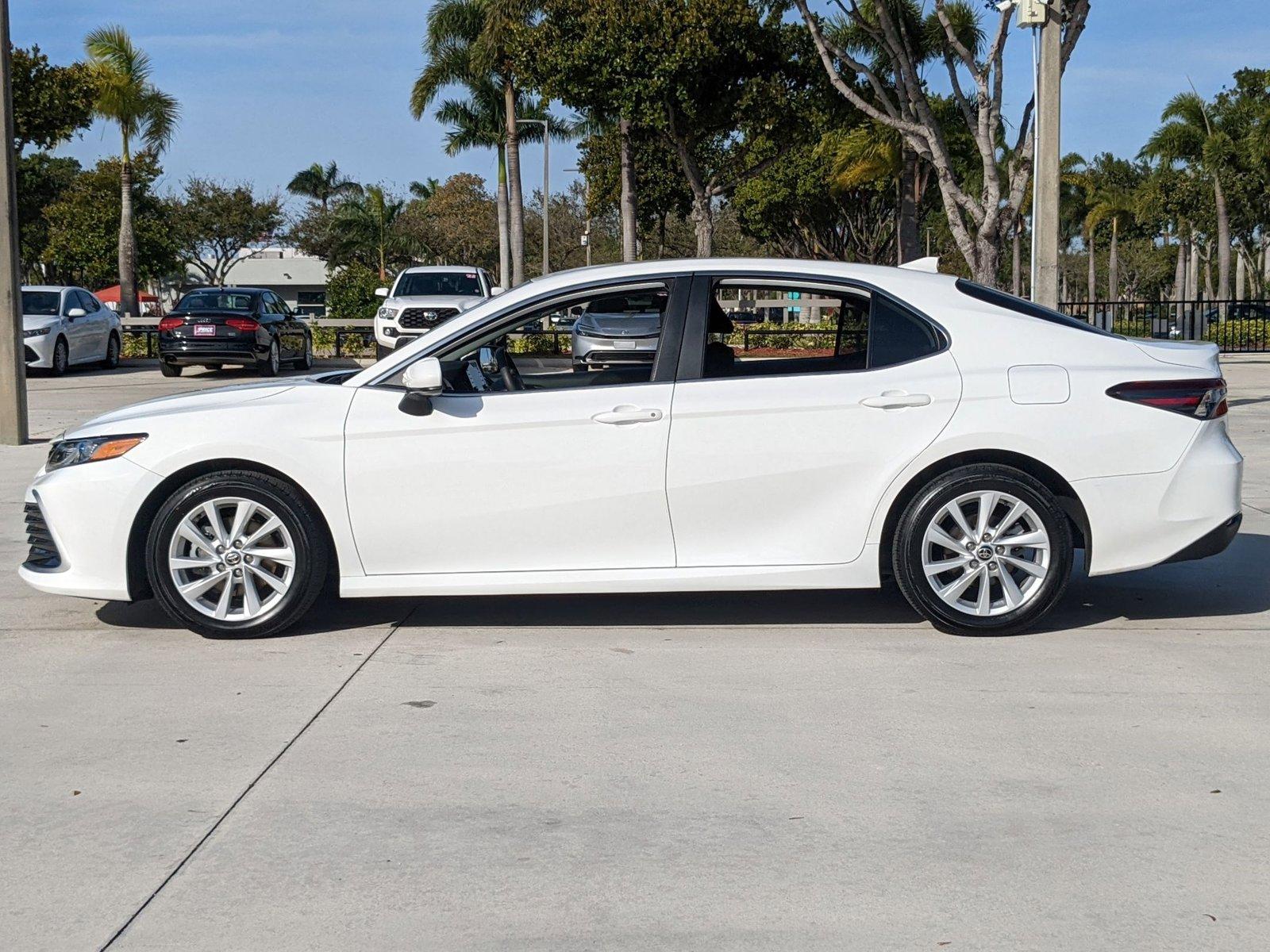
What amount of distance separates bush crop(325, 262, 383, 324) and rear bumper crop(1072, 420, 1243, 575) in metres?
45.6

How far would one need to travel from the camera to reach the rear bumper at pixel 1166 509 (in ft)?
20.4

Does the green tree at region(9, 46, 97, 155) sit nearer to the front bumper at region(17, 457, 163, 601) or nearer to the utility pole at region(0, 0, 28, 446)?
the utility pole at region(0, 0, 28, 446)

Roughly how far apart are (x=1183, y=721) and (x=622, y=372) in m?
2.61

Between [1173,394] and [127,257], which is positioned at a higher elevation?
[127,257]

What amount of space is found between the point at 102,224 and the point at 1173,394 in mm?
55987

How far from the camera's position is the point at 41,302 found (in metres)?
24.2

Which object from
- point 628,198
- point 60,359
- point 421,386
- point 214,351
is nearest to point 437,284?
point 214,351

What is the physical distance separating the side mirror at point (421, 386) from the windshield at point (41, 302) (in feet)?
65.3

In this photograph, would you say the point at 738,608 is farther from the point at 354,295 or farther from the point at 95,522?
the point at 354,295

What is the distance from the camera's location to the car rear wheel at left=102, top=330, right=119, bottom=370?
26.6m

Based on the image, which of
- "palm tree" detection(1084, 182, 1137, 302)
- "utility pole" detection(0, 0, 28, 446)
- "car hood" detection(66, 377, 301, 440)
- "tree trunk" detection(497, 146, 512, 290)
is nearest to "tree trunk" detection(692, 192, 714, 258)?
"tree trunk" detection(497, 146, 512, 290)

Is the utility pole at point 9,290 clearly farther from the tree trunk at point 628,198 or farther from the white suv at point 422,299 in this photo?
the tree trunk at point 628,198

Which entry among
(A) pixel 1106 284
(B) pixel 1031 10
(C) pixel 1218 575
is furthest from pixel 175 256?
(A) pixel 1106 284

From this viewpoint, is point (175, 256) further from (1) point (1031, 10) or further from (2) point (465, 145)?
(1) point (1031, 10)
